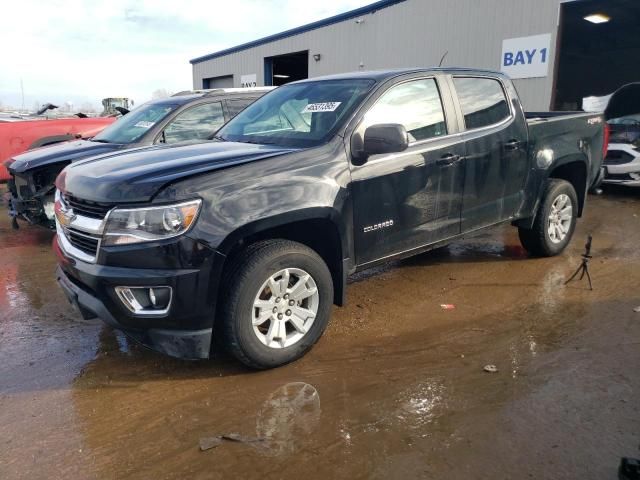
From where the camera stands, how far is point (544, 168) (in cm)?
518

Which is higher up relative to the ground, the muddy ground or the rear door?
the rear door

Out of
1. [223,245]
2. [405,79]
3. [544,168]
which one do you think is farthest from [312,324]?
[544,168]

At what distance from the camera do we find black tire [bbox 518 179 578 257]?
5.34m

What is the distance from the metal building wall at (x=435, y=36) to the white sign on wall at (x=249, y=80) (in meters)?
3.70

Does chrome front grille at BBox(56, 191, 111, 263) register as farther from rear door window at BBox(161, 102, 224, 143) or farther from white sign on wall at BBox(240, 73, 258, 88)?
white sign on wall at BBox(240, 73, 258, 88)

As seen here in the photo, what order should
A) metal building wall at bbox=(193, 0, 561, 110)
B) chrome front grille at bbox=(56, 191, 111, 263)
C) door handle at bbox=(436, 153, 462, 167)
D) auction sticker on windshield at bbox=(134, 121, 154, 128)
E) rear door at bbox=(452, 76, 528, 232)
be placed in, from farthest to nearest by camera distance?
metal building wall at bbox=(193, 0, 561, 110), auction sticker on windshield at bbox=(134, 121, 154, 128), rear door at bbox=(452, 76, 528, 232), door handle at bbox=(436, 153, 462, 167), chrome front grille at bbox=(56, 191, 111, 263)

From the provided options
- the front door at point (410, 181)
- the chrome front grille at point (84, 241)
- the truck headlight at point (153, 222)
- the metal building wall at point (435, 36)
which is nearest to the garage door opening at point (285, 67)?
the metal building wall at point (435, 36)

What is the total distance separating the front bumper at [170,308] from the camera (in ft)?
9.59

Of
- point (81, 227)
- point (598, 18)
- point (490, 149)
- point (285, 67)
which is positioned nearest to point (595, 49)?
point (598, 18)

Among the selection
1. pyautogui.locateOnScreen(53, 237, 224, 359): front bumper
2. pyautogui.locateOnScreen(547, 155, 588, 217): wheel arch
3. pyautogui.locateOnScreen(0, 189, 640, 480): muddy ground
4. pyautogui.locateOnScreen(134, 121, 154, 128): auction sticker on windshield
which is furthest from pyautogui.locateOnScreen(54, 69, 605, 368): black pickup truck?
pyautogui.locateOnScreen(134, 121, 154, 128): auction sticker on windshield

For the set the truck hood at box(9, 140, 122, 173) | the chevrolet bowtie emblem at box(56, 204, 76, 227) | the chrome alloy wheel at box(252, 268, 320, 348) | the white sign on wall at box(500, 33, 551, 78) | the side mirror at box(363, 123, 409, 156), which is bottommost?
the chrome alloy wheel at box(252, 268, 320, 348)

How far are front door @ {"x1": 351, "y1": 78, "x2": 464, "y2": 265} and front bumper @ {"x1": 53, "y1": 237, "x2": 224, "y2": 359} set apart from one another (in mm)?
1193

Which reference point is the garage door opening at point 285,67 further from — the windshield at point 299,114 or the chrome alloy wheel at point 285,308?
the chrome alloy wheel at point 285,308

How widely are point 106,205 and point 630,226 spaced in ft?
23.3
